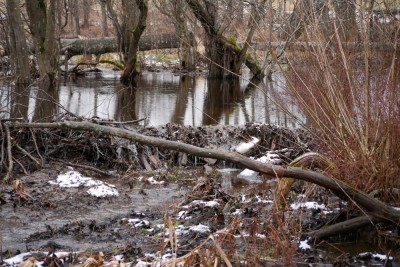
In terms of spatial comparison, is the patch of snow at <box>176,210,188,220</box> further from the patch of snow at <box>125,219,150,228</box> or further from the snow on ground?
the snow on ground

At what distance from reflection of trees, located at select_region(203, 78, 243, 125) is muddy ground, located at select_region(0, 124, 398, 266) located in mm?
4120

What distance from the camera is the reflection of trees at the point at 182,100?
16.9 meters

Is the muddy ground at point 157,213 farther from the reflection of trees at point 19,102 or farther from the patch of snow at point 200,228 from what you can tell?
the reflection of trees at point 19,102

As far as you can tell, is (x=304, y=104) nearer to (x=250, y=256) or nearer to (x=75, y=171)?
(x=250, y=256)

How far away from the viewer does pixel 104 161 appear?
10453mm

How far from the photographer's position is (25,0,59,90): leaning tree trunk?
22016mm

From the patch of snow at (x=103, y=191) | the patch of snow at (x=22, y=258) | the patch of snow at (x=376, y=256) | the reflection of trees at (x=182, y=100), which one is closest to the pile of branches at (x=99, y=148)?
the patch of snow at (x=103, y=191)

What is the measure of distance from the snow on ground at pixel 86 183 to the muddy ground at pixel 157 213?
0.32ft

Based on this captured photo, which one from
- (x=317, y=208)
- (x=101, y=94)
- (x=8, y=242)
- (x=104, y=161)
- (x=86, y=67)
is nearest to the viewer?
(x=8, y=242)

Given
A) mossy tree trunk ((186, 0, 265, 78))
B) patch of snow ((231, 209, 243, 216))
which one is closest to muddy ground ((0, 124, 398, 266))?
patch of snow ((231, 209, 243, 216))

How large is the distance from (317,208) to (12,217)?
3767mm

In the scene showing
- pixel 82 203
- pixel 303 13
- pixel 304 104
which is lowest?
pixel 82 203

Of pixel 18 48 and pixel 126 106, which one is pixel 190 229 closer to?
pixel 126 106

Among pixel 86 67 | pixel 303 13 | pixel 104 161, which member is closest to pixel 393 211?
pixel 303 13
